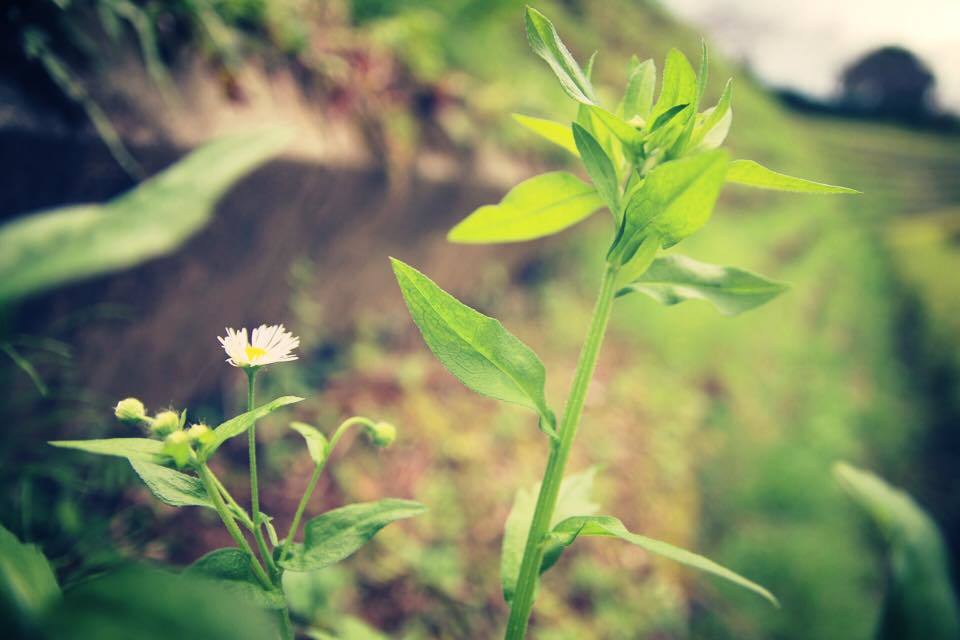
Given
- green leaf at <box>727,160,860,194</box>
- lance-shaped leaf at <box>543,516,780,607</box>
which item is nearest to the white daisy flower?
lance-shaped leaf at <box>543,516,780,607</box>

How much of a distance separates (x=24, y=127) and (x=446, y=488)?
2.97 feet

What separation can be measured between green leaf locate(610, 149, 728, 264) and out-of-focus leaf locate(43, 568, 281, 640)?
0.90ft

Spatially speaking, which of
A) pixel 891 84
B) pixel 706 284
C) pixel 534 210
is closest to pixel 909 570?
pixel 706 284

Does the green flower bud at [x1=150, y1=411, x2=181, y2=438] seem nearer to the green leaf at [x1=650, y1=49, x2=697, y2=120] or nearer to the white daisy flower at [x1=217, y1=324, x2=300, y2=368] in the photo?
the white daisy flower at [x1=217, y1=324, x2=300, y2=368]

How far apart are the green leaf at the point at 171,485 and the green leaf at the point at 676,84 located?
1.16 feet

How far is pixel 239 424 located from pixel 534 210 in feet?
0.80

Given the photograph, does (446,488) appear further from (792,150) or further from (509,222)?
(792,150)

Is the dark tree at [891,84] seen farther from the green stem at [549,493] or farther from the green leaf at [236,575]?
the green leaf at [236,575]

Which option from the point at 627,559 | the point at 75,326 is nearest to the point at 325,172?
the point at 75,326

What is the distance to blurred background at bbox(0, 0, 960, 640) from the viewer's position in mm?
699

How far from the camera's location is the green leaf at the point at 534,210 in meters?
0.40

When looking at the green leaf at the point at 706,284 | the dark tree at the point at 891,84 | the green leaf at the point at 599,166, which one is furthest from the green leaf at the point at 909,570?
the dark tree at the point at 891,84

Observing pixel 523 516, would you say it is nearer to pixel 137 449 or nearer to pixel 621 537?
pixel 621 537

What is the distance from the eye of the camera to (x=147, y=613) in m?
0.15
